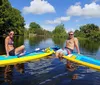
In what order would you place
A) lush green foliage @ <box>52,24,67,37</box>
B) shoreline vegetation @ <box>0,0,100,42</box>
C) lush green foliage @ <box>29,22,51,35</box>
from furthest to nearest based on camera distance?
1. lush green foliage @ <box>29,22,51,35</box>
2. lush green foliage @ <box>52,24,67,37</box>
3. shoreline vegetation @ <box>0,0,100,42</box>

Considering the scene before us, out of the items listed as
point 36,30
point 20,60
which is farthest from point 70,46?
point 36,30

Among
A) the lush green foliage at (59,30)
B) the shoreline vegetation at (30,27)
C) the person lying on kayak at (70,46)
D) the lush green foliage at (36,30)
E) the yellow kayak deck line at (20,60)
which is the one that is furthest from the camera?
the lush green foliage at (36,30)

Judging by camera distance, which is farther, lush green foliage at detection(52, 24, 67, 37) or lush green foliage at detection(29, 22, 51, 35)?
lush green foliage at detection(29, 22, 51, 35)

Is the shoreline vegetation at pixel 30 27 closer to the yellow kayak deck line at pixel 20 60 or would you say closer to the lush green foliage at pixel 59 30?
the lush green foliage at pixel 59 30

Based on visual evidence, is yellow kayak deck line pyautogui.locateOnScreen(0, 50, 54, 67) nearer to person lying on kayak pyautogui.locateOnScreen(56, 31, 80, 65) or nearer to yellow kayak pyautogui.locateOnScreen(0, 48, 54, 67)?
yellow kayak pyautogui.locateOnScreen(0, 48, 54, 67)

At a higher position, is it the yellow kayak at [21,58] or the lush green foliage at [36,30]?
the lush green foliage at [36,30]

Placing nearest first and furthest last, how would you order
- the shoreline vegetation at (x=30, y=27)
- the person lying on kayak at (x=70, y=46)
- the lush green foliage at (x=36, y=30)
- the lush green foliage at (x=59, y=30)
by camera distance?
the person lying on kayak at (x=70, y=46)
the shoreline vegetation at (x=30, y=27)
the lush green foliage at (x=59, y=30)
the lush green foliage at (x=36, y=30)

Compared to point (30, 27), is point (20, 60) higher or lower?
lower

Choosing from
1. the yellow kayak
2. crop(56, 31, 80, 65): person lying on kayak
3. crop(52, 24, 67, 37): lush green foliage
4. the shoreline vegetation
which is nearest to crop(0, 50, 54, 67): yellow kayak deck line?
the yellow kayak

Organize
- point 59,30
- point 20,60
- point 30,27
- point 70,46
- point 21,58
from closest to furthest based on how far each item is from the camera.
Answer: point 20,60, point 21,58, point 70,46, point 59,30, point 30,27

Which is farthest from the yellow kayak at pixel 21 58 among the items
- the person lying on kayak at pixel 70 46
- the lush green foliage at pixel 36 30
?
the lush green foliage at pixel 36 30

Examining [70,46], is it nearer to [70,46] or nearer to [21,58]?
[70,46]

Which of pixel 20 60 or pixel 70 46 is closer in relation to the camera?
pixel 20 60

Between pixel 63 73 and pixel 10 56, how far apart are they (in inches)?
150
